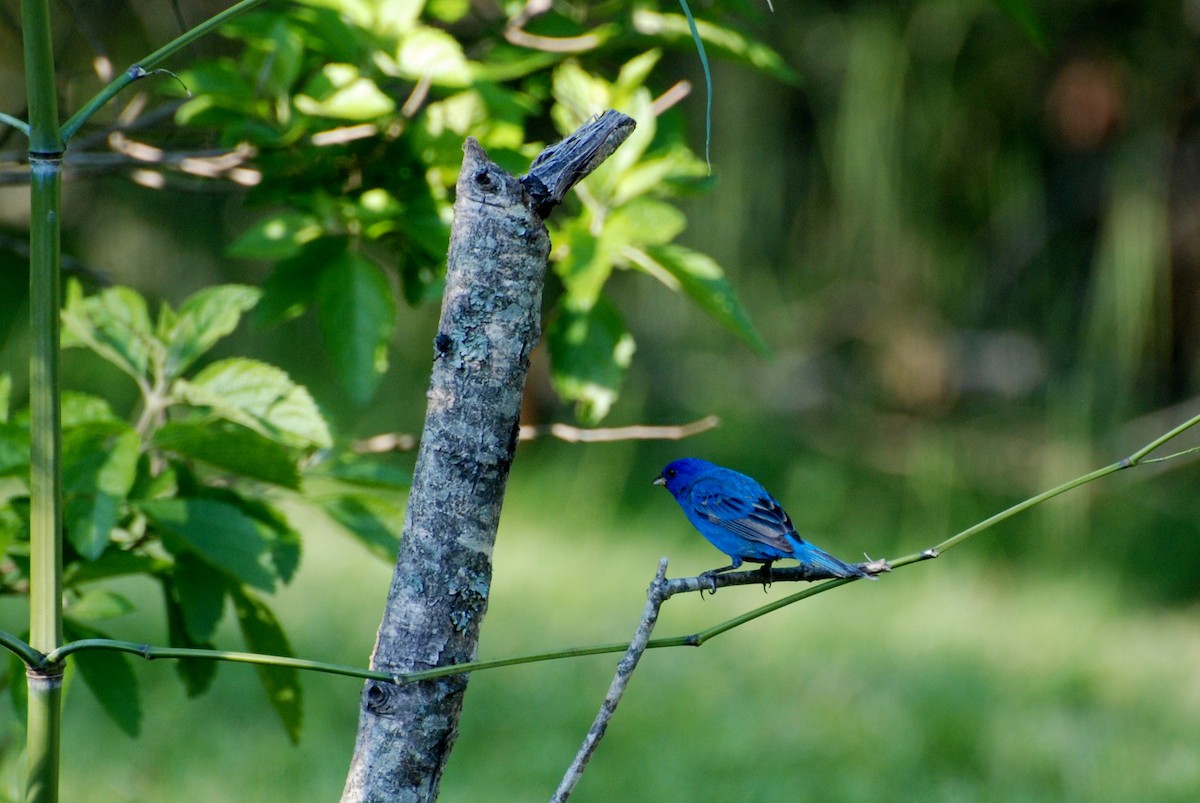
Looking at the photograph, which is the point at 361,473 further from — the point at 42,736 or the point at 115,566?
the point at 42,736

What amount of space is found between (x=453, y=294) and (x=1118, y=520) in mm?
3547

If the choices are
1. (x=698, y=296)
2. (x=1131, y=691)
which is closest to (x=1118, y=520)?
(x=1131, y=691)

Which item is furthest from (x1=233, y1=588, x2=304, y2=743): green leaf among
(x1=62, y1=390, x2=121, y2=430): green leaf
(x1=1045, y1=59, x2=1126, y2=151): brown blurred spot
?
(x1=1045, y1=59, x2=1126, y2=151): brown blurred spot

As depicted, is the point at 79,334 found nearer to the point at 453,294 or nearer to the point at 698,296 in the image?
the point at 453,294

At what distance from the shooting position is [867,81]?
2953 millimetres

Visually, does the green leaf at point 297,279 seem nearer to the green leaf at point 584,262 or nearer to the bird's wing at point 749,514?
the green leaf at point 584,262

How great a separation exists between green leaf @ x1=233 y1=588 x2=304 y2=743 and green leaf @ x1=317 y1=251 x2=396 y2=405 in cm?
28

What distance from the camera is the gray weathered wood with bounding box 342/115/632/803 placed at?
0.89 meters

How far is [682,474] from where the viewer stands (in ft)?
5.72

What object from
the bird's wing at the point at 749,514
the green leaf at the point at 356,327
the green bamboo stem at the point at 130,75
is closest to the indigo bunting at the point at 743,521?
the bird's wing at the point at 749,514

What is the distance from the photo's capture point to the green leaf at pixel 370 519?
133cm

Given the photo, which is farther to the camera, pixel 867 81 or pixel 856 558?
pixel 856 558

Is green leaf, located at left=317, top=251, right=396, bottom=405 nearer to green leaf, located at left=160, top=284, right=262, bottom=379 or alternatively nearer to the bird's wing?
green leaf, located at left=160, top=284, right=262, bottom=379

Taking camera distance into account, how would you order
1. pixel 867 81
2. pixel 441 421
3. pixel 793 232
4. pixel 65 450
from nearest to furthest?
pixel 441 421, pixel 65 450, pixel 867 81, pixel 793 232
